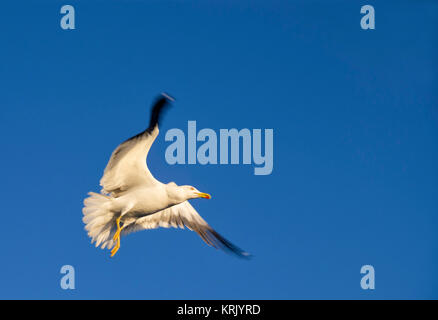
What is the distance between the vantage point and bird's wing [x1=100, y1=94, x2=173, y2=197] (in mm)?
4938

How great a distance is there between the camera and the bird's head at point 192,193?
5535mm

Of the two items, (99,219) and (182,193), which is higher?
(182,193)

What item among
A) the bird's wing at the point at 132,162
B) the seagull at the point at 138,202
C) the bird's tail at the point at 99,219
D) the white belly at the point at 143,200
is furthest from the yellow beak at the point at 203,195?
the bird's tail at the point at 99,219

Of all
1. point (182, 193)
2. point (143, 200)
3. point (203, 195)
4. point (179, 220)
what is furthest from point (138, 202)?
point (179, 220)

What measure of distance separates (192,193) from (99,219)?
808mm

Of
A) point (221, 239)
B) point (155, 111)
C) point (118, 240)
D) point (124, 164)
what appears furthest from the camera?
point (221, 239)

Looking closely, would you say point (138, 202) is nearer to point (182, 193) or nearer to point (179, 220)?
point (182, 193)

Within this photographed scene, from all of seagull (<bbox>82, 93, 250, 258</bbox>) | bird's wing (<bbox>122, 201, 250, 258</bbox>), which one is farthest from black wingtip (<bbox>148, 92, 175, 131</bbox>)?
bird's wing (<bbox>122, 201, 250, 258</bbox>)

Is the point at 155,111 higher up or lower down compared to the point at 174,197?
higher up

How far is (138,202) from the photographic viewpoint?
540 cm

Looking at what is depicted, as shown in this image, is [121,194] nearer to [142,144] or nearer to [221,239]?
[142,144]

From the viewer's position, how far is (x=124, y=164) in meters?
5.22
